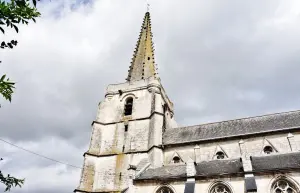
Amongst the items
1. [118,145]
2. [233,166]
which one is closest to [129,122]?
[118,145]

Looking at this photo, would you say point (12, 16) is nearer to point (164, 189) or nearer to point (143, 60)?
point (164, 189)

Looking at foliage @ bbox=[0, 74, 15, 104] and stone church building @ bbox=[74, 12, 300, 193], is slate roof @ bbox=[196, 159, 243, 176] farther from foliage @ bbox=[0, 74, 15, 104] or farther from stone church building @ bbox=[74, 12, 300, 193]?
foliage @ bbox=[0, 74, 15, 104]

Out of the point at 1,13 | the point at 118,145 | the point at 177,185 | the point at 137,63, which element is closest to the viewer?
the point at 1,13

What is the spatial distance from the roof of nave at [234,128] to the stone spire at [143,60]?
7198 millimetres

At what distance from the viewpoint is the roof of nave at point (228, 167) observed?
13.3m

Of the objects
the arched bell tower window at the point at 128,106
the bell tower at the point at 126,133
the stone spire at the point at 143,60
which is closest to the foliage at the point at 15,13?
the bell tower at the point at 126,133

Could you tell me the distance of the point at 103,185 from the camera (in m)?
18.5

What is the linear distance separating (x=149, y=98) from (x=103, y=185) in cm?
846

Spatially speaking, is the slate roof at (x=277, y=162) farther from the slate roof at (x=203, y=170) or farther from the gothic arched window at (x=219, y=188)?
the gothic arched window at (x=219, y=188)

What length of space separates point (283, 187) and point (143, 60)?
19363 millimetres

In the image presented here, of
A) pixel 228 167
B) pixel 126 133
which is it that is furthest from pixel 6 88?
pixel 126 133

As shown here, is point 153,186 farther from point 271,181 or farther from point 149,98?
point 149,98

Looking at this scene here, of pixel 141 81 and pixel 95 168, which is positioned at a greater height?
pixel 141 81

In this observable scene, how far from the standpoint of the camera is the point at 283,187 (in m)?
12.5
